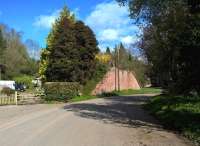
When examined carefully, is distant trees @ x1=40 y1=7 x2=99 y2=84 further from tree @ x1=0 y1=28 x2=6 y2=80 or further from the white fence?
tree @ x1=0 y1=28 x2=6 y2=80

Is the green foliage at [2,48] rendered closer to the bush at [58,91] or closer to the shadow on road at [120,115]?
the bush at [58,91]

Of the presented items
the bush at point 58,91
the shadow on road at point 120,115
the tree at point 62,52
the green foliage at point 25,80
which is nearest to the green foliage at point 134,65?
the green foliage at point 25,80

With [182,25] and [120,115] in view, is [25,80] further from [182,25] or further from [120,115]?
[182,25]

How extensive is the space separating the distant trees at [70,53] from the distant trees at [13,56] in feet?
126

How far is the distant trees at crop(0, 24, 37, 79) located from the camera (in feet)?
325

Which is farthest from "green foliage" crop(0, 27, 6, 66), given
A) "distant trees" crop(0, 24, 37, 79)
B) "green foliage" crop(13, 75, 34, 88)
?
"green foliage" crop(13, 75, 34, 88)

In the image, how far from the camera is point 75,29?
60.9 meters

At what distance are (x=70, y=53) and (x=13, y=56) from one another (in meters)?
44.0

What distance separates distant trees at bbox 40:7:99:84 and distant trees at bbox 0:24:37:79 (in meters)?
38.3

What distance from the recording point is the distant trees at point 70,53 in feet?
191

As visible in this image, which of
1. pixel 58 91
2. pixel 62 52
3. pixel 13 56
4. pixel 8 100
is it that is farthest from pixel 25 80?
pixel 8 100

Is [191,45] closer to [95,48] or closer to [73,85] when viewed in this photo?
[73,85]

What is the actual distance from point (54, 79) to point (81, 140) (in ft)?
149

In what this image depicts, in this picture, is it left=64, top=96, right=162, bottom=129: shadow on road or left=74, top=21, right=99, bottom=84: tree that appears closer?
left=64, top=96, right=162, bottom=129: shadow on road
